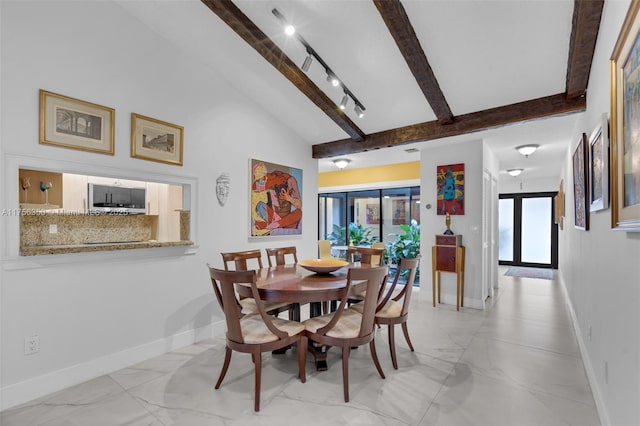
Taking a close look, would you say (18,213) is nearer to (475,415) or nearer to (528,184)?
(475,415)

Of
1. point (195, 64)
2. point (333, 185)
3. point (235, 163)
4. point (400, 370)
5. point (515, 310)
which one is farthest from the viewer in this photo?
point (333, 185)

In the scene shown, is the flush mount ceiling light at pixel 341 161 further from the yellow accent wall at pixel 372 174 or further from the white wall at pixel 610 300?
the white wall at pixel 610 300

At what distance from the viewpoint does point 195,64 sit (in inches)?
131

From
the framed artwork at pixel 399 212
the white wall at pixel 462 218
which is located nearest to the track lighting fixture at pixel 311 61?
the white wall at pixel 462 218

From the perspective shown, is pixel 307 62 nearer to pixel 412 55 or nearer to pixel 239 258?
pixel 412 55

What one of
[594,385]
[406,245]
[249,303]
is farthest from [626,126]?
[406,245]

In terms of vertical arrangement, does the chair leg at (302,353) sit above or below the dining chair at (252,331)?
below

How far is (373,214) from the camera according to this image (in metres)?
6.92

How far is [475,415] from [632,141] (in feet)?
5.90

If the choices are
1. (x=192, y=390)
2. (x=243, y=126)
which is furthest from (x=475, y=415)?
(x=243, y=126)

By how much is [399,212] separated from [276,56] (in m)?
4.33

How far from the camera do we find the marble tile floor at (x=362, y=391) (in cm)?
200

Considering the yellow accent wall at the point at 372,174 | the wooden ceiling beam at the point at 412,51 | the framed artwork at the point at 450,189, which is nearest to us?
the wooden ceiling beam at the point at 412,51

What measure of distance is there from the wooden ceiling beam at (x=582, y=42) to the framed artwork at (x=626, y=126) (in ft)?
2.50
